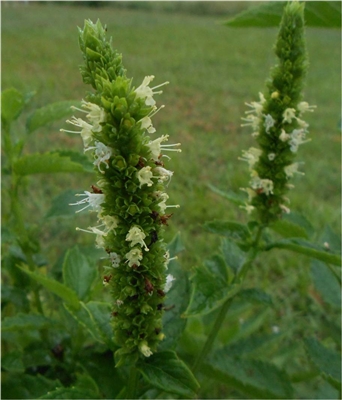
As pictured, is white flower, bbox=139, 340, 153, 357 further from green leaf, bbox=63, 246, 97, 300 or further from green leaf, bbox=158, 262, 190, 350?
green leaf, bbox=63, 246, 97, 300

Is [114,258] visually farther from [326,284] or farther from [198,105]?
[198,105]

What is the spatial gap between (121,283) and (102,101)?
529mm

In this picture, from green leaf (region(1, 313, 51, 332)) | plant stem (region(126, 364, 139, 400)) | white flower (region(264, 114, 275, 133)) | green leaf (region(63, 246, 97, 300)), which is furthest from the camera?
green leaf (region(63, 246, 97, 300))

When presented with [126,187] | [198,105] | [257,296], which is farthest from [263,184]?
[198,105]

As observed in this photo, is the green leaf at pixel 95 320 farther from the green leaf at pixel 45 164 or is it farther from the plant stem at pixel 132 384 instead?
the green leaf at pixel 45 164

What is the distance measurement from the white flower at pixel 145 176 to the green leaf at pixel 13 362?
45.3 inches

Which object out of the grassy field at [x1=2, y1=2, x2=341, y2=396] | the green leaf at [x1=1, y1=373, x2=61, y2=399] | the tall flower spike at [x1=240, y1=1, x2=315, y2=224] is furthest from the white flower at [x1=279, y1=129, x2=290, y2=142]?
the green leaf at [x1=1, y1=373, x2=61, y2=399]

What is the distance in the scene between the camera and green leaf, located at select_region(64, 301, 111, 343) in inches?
65.2

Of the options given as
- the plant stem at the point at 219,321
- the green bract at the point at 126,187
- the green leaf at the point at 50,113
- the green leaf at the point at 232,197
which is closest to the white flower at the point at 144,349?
the green bract at the point at 126,187

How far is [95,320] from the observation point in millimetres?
1693

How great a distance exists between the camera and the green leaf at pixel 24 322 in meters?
1.91

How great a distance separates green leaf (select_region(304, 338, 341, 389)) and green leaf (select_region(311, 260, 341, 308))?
245 millimetres

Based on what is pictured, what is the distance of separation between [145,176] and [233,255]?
877 mm

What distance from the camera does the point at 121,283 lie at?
4.73 feet
